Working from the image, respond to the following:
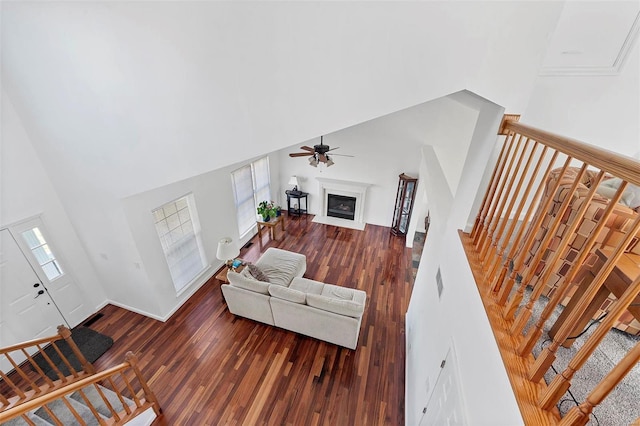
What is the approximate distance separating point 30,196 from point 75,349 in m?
2.15

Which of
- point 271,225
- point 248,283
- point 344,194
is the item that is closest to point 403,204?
point 344,194

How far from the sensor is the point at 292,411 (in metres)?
3.12

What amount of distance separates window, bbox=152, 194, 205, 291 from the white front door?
1.42 m

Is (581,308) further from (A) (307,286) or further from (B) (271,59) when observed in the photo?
(A) (307,286)

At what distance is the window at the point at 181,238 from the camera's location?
4.17 metres

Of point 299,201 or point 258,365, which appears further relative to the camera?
point 299,201

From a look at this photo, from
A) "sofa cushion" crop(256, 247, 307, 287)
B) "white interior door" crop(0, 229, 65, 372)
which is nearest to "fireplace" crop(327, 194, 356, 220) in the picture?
"sofa cushion" crop(256, 247, 307, 287)

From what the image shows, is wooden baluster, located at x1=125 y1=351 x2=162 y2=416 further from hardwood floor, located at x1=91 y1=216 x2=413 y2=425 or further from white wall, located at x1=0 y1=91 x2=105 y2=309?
white wall, located at x1=0 y1=91 x2=105 y2=309

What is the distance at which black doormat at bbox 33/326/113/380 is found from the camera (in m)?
3.53

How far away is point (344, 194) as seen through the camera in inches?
290

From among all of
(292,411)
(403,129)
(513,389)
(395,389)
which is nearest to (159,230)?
(292,411)

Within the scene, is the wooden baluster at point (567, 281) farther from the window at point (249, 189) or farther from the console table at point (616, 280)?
the window at point (249, 189)

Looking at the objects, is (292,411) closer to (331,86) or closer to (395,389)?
(395,389)

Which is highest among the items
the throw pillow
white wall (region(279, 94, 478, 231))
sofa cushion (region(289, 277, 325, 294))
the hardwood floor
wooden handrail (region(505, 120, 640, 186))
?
wooden handrail (region(505, 120, 640, 186))
